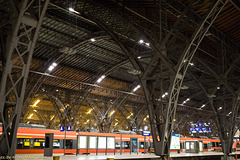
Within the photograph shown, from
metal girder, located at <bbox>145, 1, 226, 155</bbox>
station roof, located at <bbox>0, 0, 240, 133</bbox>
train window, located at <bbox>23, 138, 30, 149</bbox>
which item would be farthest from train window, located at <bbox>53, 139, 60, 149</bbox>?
metal girder, located at <bbox>145, 1, 226, 155</bbox>

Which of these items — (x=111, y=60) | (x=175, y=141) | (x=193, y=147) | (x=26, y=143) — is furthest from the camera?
(x=111, y=60)

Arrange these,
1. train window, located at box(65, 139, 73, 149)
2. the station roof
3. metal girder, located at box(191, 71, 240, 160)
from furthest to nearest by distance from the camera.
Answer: metal girder, located at box(191, 71, 240, 160), train window, located at box(65, 139, 73, 149), the station roof

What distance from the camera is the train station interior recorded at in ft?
34.4

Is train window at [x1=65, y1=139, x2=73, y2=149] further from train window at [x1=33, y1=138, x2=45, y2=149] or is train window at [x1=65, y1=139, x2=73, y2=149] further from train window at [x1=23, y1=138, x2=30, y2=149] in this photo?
train window at [x1=23, y1=138, x2=30, y2=149]

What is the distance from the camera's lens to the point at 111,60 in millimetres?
35719

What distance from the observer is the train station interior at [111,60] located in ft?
34.4

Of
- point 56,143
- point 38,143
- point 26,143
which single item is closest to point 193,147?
point 56,143

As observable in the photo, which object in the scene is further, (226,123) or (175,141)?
(226,123)

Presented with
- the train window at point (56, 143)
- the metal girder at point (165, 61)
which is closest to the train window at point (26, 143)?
the train window at point (56, 143)

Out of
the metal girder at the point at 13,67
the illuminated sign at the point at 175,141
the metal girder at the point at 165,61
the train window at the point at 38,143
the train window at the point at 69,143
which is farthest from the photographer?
the train window at the point at 69,143

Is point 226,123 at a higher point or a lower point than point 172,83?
lower

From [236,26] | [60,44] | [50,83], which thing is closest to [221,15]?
[236,26]

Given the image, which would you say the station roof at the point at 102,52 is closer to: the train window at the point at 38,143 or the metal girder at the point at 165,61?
the metal girder at the point at 165,61

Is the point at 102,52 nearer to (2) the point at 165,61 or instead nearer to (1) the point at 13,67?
(2) the point at 165,61
